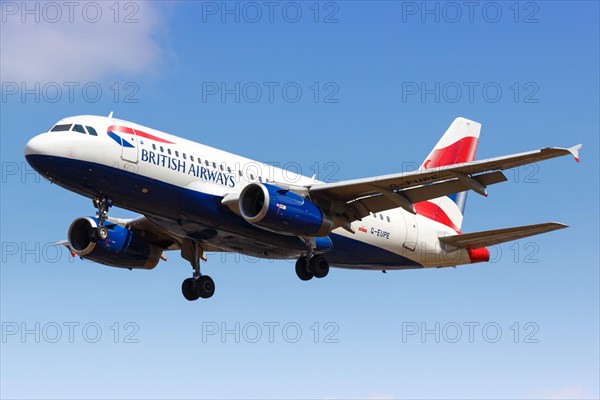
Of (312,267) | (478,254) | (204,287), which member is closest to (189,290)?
(204,287)

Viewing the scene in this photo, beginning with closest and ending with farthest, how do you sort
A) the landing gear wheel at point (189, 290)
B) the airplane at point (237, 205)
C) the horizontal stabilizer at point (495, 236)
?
1. the airplane at point (237, 205)
2. the horizontal stabilizer at point (495, 236)
3. the landing gear wheel at point (189, 290)

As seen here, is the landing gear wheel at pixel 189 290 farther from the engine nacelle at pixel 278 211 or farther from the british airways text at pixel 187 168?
the engine nacelle at pixel 278 211

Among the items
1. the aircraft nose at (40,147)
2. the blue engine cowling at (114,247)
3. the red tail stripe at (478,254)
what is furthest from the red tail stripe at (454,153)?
the aircraft nose at (40,147)

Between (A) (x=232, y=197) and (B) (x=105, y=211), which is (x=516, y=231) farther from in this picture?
(B) (x=105, y=211)

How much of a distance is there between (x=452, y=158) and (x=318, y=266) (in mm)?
10828

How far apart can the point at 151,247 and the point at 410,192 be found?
1124 cm

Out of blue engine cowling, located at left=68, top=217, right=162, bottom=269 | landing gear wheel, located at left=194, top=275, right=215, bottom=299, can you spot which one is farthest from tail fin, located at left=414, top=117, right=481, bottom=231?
blue engine cowling, located at left=68, top=217, right=162, bottom=269

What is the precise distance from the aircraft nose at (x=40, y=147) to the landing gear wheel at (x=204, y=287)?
987 cm

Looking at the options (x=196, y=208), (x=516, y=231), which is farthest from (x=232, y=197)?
(x=516, y=231)

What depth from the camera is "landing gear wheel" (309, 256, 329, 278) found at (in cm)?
3978

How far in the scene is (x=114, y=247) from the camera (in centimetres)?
4159

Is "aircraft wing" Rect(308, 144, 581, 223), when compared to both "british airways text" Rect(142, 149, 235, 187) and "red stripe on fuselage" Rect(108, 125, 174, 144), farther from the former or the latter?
"red stripe on fuselage" Rect(108, 125, 174, 144)

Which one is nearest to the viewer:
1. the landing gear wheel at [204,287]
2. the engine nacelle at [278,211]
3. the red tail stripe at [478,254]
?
the engine nacelle at [278,211]

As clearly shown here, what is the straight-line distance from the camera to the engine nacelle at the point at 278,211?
36.0 metres
